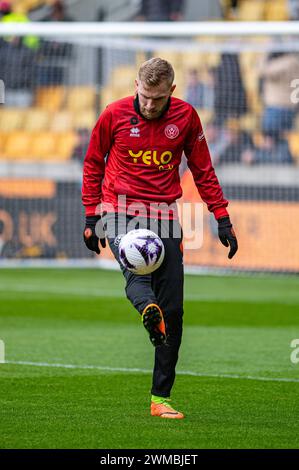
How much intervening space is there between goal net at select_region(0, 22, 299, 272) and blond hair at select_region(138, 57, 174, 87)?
10804mm

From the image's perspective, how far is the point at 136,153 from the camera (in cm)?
693

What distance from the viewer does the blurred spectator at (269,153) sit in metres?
18.1

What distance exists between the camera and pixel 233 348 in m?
10.4

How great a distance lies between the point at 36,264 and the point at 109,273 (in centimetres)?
137

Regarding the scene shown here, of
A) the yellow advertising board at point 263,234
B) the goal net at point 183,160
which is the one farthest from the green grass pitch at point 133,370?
the goal net at point 183,160

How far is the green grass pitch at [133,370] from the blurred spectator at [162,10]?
8345mm

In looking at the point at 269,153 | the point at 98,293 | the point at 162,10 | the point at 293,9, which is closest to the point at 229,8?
the point at 162,10

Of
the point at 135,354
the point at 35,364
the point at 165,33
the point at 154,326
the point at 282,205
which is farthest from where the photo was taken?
the point at 282,205

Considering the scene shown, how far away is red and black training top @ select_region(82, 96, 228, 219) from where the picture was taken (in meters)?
6.91

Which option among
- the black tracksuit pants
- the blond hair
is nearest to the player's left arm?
the black tracksuit pants

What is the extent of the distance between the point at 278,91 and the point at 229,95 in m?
0.94

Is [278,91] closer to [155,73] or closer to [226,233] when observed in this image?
[226,233]

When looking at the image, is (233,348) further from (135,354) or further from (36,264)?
(36,264)
